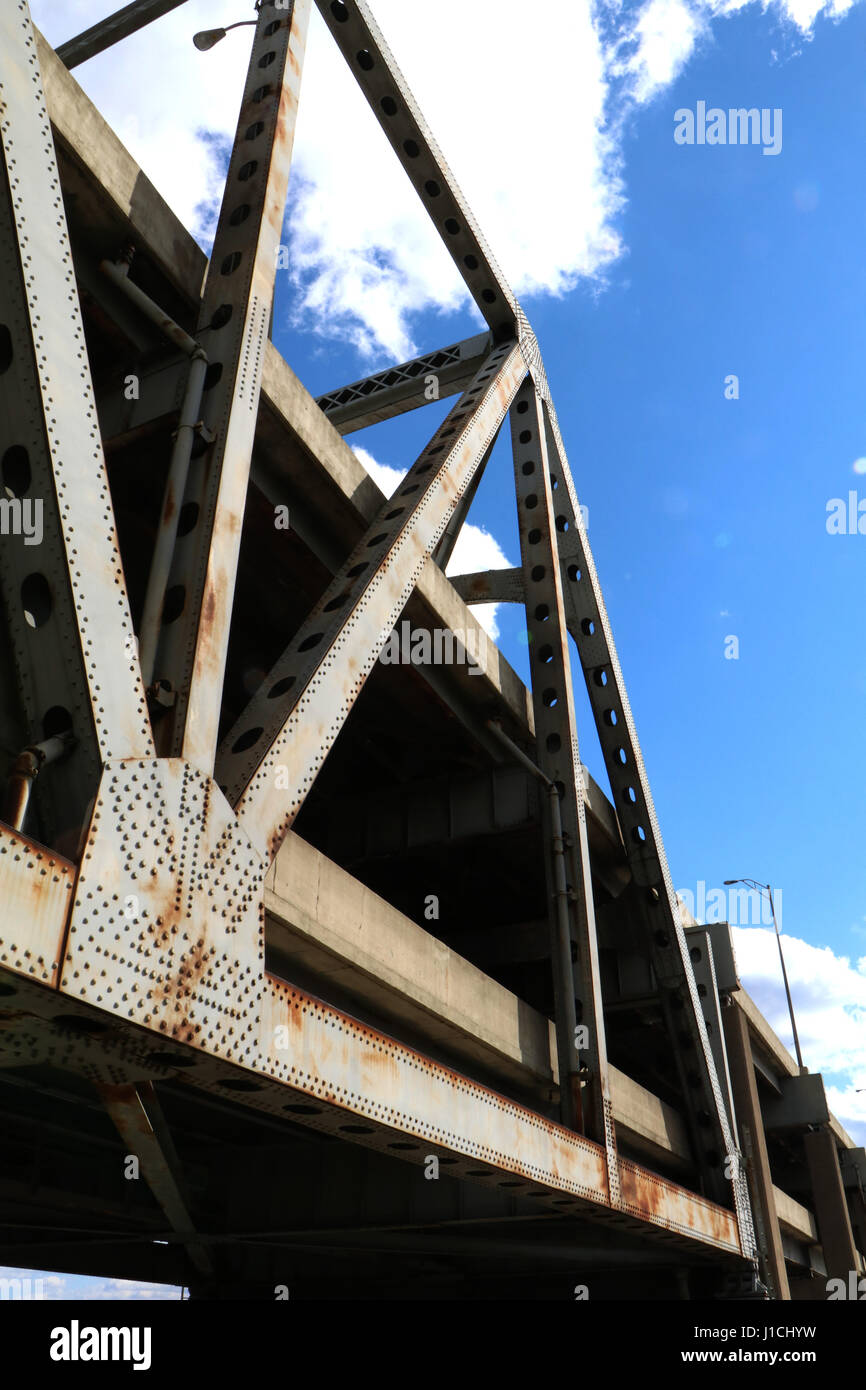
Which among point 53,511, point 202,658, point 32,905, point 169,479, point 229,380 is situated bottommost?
point 32,905

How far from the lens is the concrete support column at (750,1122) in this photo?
2086 cm

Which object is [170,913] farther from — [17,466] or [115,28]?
[115,28]

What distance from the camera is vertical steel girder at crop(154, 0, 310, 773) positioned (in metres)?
5.61

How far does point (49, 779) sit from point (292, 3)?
7.73 metres

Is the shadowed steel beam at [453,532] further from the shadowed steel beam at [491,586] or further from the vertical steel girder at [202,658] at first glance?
the vertical steel girder at [202,658]

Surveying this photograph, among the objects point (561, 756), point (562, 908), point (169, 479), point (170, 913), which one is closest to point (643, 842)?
point (561, 756)

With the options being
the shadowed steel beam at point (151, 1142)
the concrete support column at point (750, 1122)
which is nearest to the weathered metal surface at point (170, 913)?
the shadowed steel beam at point (151, 1142)

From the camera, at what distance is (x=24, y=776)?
4.36m

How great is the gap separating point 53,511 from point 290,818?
2.27m

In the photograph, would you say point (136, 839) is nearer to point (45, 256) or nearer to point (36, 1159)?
point (45, 256)

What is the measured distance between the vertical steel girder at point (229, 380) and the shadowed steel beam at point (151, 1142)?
2.17 meters

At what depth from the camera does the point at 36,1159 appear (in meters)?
13.2

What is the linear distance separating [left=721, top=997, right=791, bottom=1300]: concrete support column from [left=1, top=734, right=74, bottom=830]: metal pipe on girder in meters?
20.6
